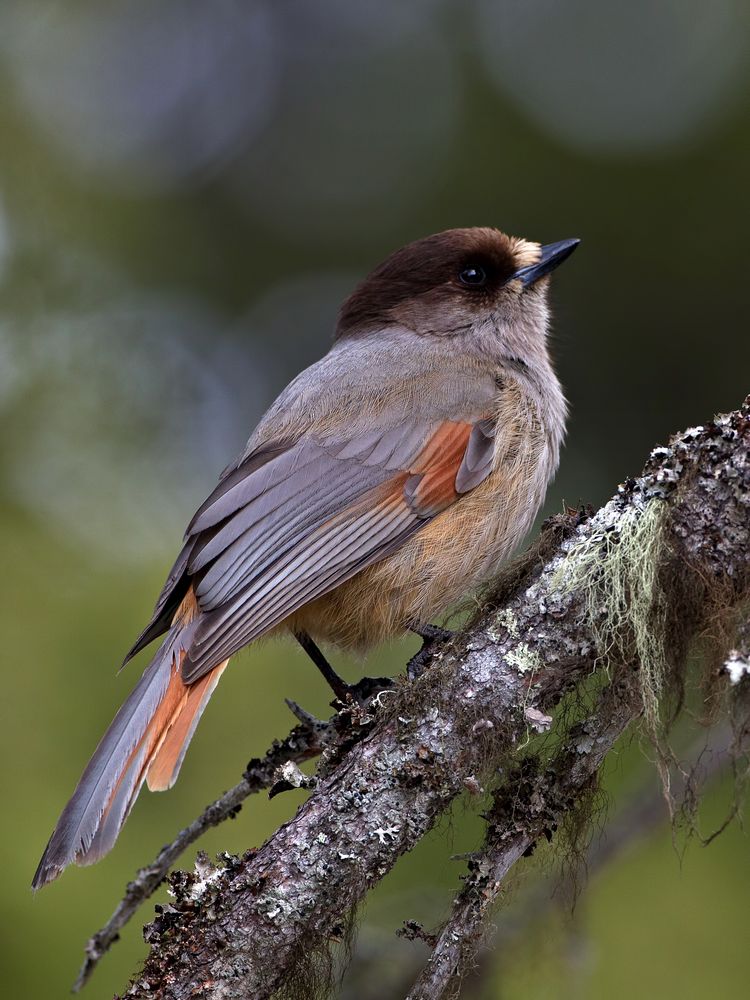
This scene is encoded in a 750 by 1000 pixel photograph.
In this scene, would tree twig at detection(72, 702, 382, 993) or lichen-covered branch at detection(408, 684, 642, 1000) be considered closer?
lichen-covered branch at detection(408, 684, 642, 1000)

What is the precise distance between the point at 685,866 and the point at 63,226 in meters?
3.80

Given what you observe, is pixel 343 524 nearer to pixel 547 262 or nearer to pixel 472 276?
pixel 472 276

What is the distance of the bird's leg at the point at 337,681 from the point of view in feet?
11.6

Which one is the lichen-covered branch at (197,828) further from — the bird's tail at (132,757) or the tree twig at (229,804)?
the bird's tail at (132,757)

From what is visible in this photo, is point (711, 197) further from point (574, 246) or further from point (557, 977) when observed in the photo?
point (557, 977)

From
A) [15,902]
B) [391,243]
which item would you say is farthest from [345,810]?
[391,243]

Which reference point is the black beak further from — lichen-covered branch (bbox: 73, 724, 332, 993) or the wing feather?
lichen-covered branch (bbox: 73, 724, 332, 993)

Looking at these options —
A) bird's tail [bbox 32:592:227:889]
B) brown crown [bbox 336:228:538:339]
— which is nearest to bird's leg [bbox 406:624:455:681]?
bird's tail [bbox 32:592:227:889]

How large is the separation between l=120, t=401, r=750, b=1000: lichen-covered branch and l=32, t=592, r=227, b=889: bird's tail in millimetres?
377

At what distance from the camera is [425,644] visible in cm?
339

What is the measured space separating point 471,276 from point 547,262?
30 cm

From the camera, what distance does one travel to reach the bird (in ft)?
9.93

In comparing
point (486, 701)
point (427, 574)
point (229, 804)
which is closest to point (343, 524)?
point (427, 574)

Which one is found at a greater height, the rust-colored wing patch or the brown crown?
the brown crown
